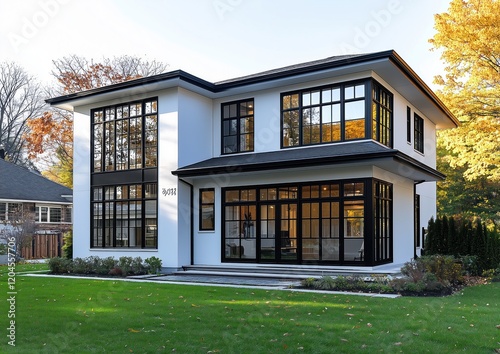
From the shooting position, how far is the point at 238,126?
1747 cm

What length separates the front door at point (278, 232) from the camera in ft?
50.5

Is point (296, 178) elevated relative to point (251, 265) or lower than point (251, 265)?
elevated

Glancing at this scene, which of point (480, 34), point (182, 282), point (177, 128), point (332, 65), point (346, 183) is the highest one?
point (480, 34)

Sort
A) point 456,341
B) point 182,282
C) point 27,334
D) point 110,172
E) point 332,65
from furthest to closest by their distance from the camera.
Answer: point 110,172
point 332,65
point 182,282
point 27,334
point 456,341

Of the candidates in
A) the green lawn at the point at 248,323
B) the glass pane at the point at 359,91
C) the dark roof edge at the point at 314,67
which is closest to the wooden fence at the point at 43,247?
the dark roof edge at the point at 314,67

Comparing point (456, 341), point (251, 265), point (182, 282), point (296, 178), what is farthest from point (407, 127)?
point (456, 341)

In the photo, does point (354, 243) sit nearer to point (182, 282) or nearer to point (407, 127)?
point (182, 282)

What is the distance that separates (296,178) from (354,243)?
2.51 metres

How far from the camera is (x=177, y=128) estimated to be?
54.3 feet

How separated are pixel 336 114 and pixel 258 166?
2797 mm

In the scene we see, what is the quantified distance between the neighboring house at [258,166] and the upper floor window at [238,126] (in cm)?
4

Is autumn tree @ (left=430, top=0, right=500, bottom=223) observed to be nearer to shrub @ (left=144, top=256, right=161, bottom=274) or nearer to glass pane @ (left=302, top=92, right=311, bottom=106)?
glass pane @ (left=302, top=92, right=311, bottom=106)

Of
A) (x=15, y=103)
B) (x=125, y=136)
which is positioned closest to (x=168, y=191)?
(x=125, y=136)

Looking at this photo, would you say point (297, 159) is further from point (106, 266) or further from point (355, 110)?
point (106, 266)
